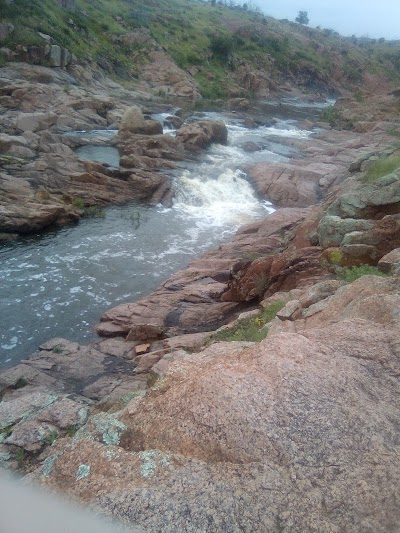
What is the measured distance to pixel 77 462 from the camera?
12.5ft

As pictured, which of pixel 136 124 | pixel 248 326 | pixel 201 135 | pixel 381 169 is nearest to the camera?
pixel 248 326

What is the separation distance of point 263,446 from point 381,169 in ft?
44.4

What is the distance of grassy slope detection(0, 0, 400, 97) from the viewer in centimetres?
4394

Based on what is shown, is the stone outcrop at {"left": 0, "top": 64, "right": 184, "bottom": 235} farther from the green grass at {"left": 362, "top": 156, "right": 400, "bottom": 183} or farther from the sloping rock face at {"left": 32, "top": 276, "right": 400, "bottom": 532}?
the sloping rock face at {"left": 32, "top": 276, "right": 400, "bottom": 532}

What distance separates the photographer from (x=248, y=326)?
338 inches

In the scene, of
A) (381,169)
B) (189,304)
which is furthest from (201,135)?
(189,304)

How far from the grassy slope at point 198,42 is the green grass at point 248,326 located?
37945 mm

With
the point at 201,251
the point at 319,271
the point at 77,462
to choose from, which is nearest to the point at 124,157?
the point at 201,251

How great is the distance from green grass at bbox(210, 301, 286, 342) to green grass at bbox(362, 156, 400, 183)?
302 inches

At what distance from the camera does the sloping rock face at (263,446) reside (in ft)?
10.6

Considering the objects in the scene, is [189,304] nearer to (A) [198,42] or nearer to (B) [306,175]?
(B) [306,175]

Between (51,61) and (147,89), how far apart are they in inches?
435

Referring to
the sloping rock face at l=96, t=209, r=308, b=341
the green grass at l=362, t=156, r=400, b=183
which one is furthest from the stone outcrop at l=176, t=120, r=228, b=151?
the sloping rock face at l=96, t=209, r=308, b=341

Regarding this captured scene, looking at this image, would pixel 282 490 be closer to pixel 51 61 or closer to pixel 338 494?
pixel 338 494
